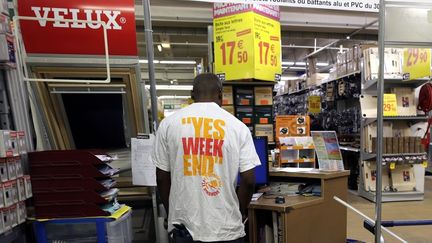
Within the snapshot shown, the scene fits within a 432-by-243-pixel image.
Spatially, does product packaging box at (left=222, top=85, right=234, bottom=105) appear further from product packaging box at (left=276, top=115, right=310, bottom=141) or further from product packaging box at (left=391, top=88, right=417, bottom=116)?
product packaging box at (left=391, top=88, right=417, bottom=116)

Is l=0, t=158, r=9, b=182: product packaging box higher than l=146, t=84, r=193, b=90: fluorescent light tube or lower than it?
lower

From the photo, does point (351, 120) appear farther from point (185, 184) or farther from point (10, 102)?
point (10, 102)

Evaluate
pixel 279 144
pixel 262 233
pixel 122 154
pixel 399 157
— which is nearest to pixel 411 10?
pixel 262 233

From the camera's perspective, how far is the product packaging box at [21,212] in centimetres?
161

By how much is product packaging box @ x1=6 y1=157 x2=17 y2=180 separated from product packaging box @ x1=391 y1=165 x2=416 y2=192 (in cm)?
550

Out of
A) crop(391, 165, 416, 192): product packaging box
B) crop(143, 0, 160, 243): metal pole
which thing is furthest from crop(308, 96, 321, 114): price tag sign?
crop(143, 0, 160, 243): metal pole

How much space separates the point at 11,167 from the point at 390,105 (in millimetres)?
5286

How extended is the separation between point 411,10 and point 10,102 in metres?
2.58

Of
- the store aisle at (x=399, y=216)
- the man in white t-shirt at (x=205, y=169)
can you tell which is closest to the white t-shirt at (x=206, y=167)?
the man in white t-shirt at (x=205, y=169)

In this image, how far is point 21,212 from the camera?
164 centimetres

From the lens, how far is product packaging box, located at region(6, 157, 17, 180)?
152 centimetres

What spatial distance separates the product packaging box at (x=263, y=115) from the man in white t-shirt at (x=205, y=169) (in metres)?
2.11

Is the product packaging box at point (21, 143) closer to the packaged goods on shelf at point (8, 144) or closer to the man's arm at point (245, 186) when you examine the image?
the packaged goods on shelf at point (8, 144)

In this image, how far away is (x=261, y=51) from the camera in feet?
10.4
